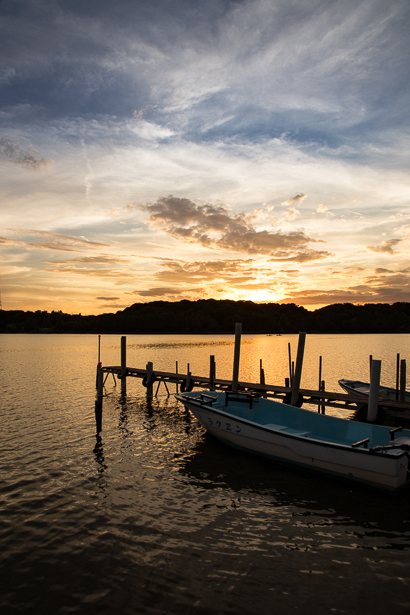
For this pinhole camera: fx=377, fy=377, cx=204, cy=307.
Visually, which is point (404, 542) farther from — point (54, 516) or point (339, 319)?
point (339, 319)

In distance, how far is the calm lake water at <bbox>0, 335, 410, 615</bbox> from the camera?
6125 mm

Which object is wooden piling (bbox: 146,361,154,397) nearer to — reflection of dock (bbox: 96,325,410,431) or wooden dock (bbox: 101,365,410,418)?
reflection of dock (bbox: 96,325,410,431)

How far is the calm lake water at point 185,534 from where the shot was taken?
20.1ft

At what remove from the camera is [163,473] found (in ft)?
37.2

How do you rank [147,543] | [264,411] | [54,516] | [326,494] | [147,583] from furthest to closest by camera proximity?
[264,411] → [326,494] → [54,516] → [147,543] → [147,583]

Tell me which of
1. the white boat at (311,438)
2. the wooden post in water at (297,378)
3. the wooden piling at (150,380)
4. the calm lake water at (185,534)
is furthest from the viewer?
the wooden piling at (150,380)

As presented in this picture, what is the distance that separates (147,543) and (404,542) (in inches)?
208

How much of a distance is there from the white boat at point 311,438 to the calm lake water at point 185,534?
0.51 metres

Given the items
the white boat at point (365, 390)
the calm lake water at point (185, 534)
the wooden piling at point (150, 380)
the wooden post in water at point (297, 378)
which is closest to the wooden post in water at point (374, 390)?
the wooden post in water at point (297, 378)

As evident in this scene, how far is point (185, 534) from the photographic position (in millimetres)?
7957

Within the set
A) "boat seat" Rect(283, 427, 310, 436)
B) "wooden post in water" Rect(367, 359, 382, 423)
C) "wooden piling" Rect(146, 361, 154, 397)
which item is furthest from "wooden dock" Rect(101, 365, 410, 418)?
"boat seat" Rect(283, 427, 310, 436)

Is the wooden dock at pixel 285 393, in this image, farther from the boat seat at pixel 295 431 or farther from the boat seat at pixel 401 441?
the boat seat at pixel 401 441

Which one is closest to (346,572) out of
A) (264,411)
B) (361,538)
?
(361,538)

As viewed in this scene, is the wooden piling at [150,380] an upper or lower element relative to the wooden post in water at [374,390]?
lower
